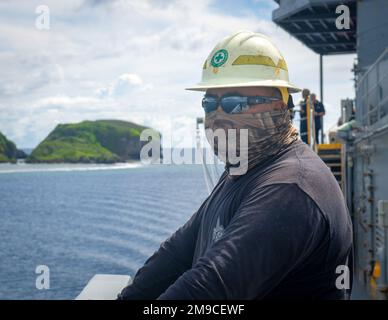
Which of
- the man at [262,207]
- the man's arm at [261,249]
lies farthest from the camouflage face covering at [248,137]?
the man's arm at [261,249]

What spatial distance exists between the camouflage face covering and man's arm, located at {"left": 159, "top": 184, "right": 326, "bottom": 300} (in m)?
0.29

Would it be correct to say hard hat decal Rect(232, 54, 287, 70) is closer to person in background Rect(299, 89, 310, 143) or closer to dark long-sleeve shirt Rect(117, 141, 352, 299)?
dark long-sleeve shirt Rect(117, 141, 352, 299)

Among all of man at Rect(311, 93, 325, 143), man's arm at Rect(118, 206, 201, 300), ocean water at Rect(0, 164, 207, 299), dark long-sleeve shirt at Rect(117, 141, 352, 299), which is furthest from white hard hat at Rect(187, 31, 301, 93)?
ocean water at Rect(0, 164, 207, 299)

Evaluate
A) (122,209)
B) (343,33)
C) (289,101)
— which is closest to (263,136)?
(289,101)

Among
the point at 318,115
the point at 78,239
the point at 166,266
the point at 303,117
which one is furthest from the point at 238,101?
the point at 78,239

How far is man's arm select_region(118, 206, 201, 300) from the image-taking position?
83.0 inches

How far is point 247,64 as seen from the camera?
5.88 ft

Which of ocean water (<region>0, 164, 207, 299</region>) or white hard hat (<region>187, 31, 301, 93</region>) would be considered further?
ocean water (<region>0, 164, 207, 299</region>)

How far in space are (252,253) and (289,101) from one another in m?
0.70

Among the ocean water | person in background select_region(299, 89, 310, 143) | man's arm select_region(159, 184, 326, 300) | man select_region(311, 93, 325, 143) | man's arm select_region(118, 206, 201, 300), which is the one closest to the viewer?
man's arm select_region(159, 184, 326, 300)
